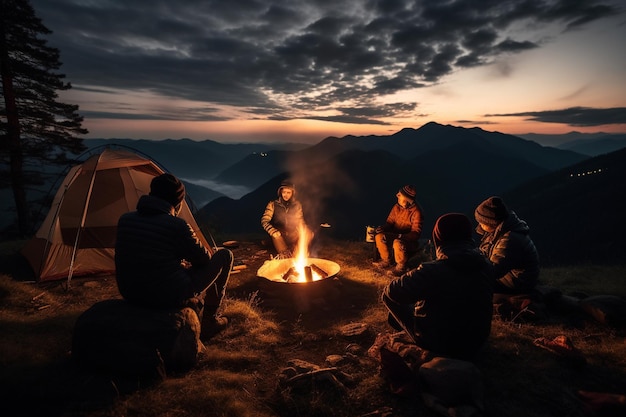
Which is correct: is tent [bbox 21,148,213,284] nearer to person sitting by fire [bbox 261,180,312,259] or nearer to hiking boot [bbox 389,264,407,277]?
person sitting by fire [bbox 261,180,312,259]

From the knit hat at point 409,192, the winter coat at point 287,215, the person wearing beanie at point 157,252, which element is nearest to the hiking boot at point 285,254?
the winter coat at point 287,215

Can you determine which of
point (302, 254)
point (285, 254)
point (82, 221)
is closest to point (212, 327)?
point (302, 254)

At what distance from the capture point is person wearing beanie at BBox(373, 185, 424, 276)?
338 inches

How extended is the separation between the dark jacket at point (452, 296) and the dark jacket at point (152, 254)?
275cm

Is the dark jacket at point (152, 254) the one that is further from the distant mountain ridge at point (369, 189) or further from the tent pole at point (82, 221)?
the distant mountain ridge at point (369, 189)

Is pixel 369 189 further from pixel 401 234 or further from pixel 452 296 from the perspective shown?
pixel 452 296

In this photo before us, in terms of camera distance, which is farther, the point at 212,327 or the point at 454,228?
the point at 212,327

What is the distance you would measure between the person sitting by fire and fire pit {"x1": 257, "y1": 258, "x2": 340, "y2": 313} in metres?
1.69

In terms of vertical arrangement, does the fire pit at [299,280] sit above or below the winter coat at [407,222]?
below

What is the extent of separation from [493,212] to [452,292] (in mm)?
2624

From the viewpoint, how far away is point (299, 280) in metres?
7.57

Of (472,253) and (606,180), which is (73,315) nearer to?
(472,253)

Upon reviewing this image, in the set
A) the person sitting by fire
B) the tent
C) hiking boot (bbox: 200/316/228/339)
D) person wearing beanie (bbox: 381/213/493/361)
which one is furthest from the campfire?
person wearing beanie (bbox: 381/213/493/361)

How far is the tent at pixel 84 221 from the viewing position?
7867 mm
